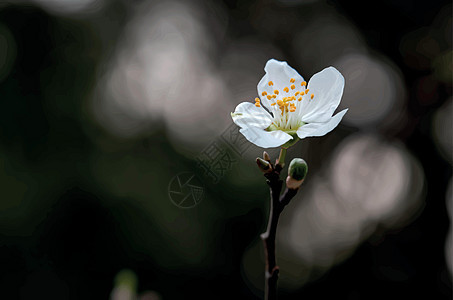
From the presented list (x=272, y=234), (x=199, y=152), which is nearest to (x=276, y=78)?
(x=272, y=234)

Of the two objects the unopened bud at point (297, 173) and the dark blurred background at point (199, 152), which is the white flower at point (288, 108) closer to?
the unopened bud at point (297, 173)

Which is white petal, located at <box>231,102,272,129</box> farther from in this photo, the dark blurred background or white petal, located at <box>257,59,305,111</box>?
the dark blurred background

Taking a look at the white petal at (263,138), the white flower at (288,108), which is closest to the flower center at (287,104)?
the white flower at (288,108)

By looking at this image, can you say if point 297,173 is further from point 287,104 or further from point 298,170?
point 287,104

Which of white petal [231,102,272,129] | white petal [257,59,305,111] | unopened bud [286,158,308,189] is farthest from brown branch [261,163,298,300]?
white petal [257,59,305,111]

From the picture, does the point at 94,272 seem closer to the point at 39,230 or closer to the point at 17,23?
the point at 39,230

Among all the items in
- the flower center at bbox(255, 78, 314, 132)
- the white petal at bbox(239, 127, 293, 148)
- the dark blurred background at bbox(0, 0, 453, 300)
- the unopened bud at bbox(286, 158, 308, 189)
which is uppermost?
the white petal at bbox(239, 127, 293, 148)
